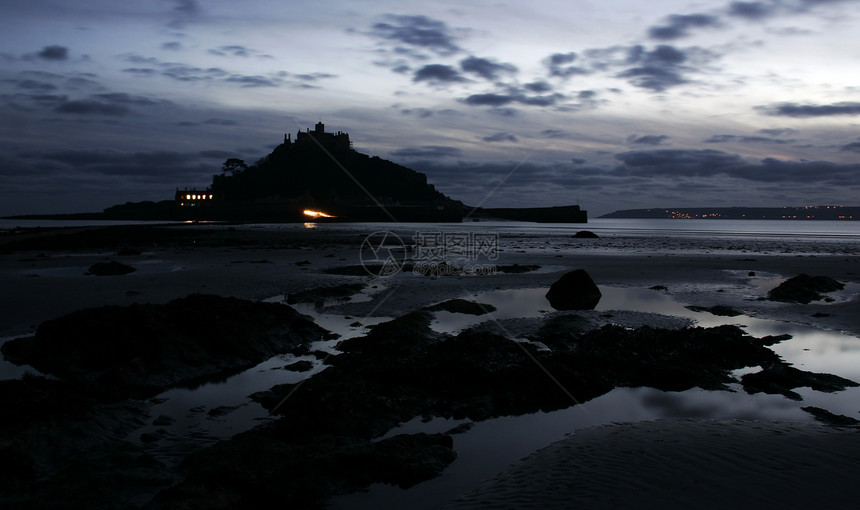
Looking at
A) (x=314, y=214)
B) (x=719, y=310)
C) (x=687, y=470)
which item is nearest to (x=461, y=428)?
(x=687, y=470)

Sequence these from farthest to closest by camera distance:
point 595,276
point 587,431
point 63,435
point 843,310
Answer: point 595,276
point 843,310
point 587,431
point 63,435

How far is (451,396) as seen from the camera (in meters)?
8.15

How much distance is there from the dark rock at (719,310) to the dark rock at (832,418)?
8.36 metres

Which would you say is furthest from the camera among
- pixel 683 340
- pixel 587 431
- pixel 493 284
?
pixel 493 284

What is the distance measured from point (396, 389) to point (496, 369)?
6.02ft

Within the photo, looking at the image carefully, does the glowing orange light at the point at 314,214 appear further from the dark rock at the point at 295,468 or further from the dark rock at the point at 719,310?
the dark rock at the point at 295,468

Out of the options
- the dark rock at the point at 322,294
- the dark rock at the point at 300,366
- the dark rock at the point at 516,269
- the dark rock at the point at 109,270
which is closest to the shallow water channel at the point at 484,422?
the dark rock at the point at 300,366

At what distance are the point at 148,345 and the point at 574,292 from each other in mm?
12610

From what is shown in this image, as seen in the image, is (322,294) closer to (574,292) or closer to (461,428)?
(574,292)

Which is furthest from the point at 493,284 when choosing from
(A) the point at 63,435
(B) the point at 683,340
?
(A) the point at 63,435

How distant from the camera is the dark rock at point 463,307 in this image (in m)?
15.4

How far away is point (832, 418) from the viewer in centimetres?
720

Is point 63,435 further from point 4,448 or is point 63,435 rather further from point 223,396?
point 223,396

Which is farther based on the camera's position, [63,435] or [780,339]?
[780,339]
